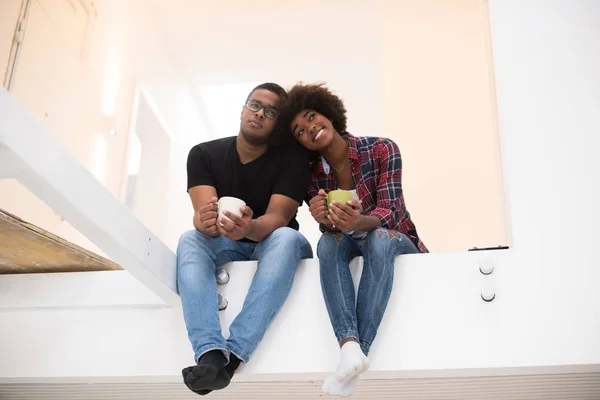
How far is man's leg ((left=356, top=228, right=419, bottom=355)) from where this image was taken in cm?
184

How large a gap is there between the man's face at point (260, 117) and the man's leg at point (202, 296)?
0.39 meters

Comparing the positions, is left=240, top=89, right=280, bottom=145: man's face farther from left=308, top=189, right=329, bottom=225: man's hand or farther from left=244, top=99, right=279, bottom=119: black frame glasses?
left=308, top=189, right=329, bottom=225: man's hand

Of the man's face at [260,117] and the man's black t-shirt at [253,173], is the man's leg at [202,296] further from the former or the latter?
the man's face at [260,117]

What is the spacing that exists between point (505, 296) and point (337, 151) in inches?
28.4

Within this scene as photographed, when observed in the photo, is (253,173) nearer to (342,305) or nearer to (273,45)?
(342,305)

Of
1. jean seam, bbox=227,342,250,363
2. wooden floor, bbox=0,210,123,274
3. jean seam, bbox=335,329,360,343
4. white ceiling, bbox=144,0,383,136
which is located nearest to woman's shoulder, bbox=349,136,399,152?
jean seam, bbox=335,329,360,343

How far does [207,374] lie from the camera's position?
1.61 meters

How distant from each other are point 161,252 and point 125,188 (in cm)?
219

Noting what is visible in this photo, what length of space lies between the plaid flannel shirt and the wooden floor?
777 millimetres


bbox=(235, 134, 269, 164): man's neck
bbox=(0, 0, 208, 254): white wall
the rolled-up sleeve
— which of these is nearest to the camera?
the rolled-up sleeve

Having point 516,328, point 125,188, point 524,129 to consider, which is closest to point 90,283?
point 516,328

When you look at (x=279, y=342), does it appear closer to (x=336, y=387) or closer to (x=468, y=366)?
(x=336, y=387)

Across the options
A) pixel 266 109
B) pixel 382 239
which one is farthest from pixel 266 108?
pixel 382 239

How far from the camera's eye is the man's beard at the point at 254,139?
7.36ft
